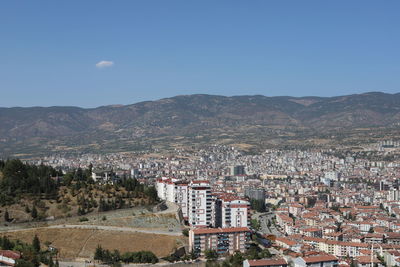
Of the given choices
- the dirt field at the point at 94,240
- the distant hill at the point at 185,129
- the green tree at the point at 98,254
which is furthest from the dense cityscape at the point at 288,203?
the distant hill at the point at 185,129

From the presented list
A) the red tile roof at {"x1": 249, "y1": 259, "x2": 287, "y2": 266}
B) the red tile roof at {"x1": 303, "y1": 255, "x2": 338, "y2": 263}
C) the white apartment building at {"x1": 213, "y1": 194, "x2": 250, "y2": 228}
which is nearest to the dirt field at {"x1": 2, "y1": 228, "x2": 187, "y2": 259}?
the red tile roof at {"x1": 249, "y1": 259, "x2": 287, "y2": 266}

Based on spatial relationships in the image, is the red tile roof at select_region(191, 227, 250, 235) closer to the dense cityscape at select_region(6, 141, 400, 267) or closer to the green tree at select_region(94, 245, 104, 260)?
the dense cityscape at select_region(6, 141, 400, 267)

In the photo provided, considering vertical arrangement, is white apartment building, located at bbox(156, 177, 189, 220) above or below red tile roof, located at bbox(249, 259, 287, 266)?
above

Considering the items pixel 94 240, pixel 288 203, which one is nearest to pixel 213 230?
pixel 94 240

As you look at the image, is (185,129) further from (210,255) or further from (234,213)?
(210,255)

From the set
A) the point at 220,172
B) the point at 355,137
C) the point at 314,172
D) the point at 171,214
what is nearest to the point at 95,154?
the point at 220,172

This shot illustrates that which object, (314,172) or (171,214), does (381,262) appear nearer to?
(171,214)
